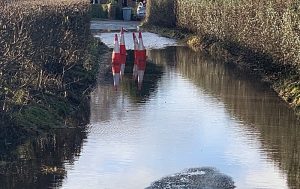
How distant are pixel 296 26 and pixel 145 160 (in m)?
8.48

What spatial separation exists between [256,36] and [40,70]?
10.6m

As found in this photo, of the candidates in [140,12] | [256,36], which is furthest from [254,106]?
[140,12]

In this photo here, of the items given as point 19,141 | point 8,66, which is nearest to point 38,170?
point 19,141

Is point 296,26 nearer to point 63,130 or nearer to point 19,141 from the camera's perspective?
point 63,130

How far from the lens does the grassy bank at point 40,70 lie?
12766 millimetres

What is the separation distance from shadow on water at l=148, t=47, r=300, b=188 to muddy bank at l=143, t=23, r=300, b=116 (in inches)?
11.3

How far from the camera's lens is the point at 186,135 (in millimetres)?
13945

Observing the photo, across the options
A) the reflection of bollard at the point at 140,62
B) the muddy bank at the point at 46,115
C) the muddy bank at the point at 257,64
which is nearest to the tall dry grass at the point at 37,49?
the muddy bank at the point at 46,115

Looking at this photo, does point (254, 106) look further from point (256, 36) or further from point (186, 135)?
point (256, 36)

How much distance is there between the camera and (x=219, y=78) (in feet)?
72.8

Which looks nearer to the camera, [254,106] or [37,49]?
[37,49]

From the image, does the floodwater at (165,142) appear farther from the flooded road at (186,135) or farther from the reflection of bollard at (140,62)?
the reflection of bollard at (140,62)

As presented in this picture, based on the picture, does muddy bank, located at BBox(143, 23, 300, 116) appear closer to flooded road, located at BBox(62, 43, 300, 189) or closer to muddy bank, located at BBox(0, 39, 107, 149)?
flooded road, located at BBox(62, 43, 300, 189)

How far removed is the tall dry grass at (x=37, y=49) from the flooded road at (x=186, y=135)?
3.37 feet
